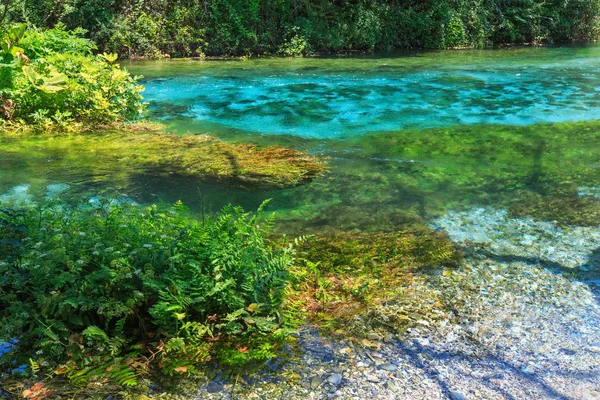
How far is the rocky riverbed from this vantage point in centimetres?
306

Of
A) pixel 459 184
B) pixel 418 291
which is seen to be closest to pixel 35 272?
pixel 418 291

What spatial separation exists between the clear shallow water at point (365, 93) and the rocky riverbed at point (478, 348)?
543 centimetres

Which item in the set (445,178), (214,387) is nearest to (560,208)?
(445,178)

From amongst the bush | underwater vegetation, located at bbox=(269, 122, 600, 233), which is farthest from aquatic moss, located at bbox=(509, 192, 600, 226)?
the bush

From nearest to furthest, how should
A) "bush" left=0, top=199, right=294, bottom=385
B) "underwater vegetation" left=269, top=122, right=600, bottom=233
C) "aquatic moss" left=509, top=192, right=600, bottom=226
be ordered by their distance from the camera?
"bush" left=0, top=199, right=294, bottom=385, "aquatic moss" left=509, top=192, right=600, bottom=226, "underwater vegetation" left=269, top=122, right=600, bottom=233

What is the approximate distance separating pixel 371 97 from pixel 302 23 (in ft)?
35.5

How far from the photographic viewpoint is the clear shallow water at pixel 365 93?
10.5 m

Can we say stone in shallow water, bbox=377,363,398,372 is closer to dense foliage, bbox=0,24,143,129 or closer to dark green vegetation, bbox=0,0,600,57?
dense foliage, bbox=0,24,143,129

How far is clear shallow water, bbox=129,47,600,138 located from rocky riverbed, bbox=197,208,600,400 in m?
5.43

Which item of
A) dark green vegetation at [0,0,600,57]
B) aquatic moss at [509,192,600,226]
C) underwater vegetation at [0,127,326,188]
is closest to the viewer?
aquatic moss at [509,192,600,226]

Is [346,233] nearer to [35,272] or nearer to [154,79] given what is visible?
[35,272]

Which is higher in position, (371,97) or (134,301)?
(371,97)

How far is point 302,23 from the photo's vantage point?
2238 cm

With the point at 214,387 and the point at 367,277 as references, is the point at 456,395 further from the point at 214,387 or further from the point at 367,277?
the point at 367,277
